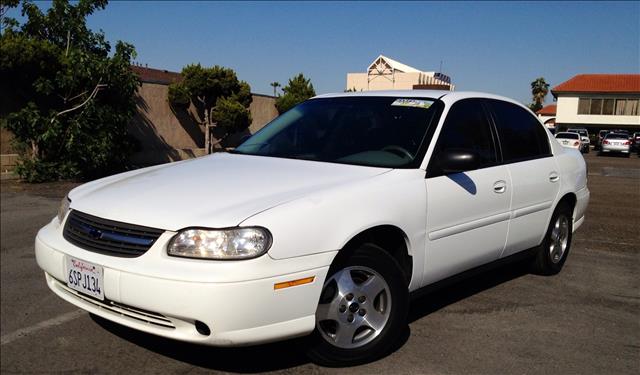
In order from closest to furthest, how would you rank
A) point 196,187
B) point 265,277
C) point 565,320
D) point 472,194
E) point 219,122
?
point 265,277 → point 196,187 → point 472,194 → point 565,320 → point 219,122

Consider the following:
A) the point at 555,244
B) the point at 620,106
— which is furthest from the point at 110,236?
the point at 620,106

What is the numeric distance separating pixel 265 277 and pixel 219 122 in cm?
1598

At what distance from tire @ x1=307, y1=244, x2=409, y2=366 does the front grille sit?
97 centimetres

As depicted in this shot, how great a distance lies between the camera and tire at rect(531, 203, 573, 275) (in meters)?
5.00

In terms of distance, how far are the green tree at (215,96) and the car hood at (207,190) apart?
13936 mm

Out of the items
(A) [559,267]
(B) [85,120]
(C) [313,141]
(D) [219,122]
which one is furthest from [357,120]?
(D) [219,122]

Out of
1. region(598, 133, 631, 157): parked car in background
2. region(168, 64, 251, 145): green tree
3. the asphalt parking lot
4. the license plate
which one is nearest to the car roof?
the asphalt parking lot

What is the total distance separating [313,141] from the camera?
4121 mm

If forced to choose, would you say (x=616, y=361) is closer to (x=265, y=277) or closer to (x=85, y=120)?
(x=265, y=277)

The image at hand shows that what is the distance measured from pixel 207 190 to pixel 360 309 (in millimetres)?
1095

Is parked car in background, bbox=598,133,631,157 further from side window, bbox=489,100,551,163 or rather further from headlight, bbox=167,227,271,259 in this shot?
headlight, bbox=167,227,271,259

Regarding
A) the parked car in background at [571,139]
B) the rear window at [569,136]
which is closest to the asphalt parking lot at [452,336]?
the parked car in background at [571,139]

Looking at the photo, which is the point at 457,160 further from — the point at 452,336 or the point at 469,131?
the point at 452,336

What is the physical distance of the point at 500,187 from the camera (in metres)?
4.12
